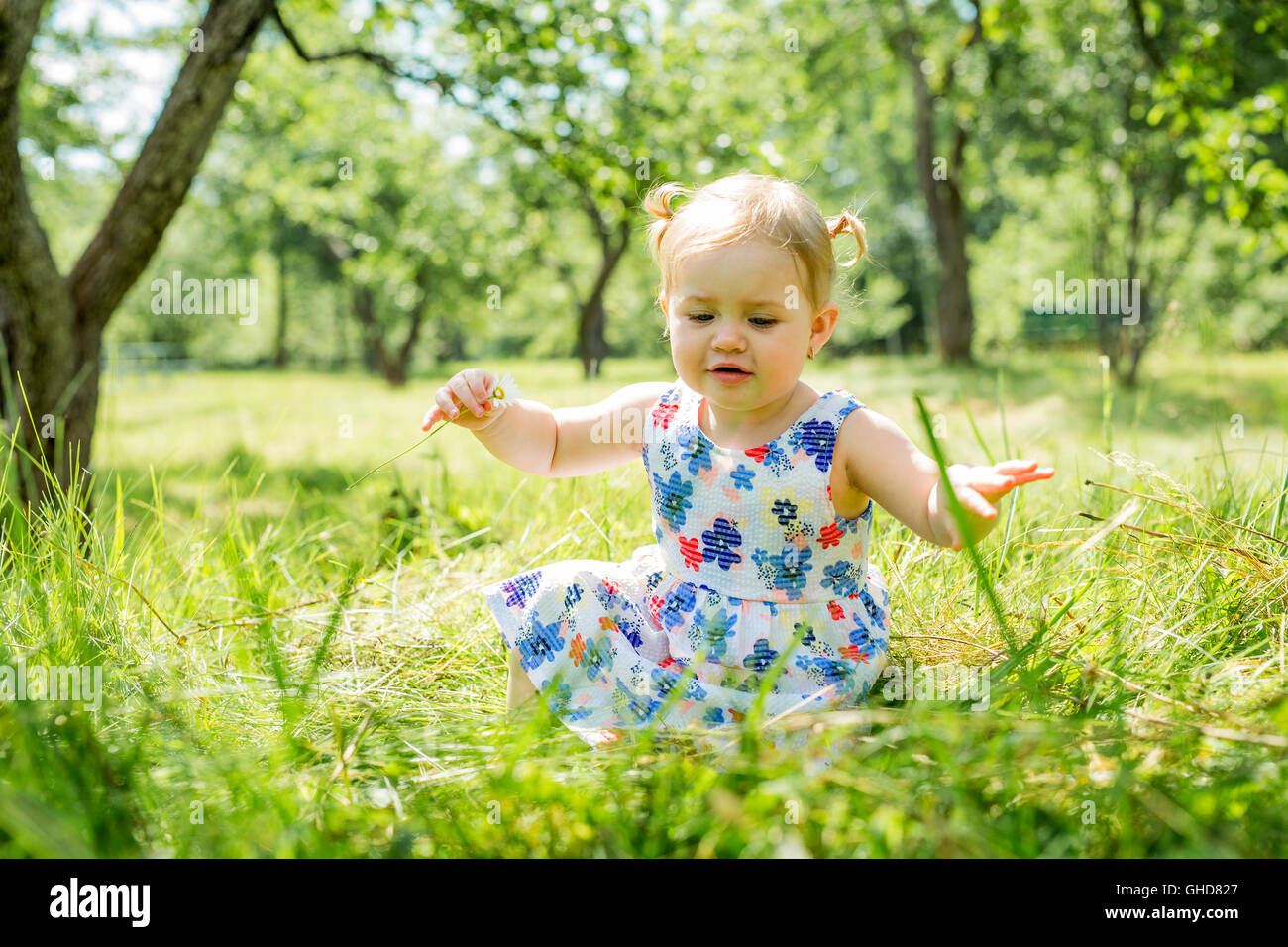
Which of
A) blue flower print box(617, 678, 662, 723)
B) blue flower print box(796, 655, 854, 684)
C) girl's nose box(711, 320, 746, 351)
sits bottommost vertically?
blue flower print box(617, 678, 662, 723)

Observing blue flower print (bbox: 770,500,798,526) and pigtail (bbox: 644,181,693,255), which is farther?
pigtail (bbox: 644,181,693,255)

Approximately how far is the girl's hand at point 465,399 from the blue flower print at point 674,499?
434 millimetres

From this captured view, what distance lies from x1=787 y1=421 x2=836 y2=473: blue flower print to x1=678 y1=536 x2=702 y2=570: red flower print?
0.32m

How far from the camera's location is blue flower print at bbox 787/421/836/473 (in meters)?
2.00

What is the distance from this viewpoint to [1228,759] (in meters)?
1.45
